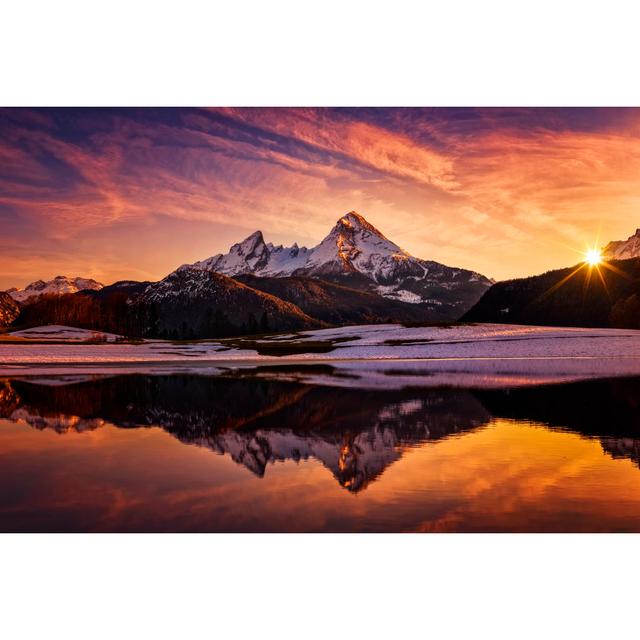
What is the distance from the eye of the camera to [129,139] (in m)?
37.8

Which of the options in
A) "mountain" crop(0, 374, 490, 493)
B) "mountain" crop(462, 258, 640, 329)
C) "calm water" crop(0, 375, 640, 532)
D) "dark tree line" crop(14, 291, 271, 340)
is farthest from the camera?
"mountain" crop(462, 258, 640, 329)

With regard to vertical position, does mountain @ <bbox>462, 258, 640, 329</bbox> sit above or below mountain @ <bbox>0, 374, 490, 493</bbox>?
above

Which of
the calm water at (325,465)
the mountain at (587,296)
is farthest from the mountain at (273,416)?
the mountain at (587,296)

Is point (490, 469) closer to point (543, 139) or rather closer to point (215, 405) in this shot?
point (215, 405)

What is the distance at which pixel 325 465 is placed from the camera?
45.2 ft

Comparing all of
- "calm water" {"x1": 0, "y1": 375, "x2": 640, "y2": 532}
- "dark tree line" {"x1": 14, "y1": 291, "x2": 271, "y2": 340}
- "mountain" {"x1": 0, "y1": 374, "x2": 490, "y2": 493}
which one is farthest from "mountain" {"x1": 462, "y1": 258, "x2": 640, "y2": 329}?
"calm water" {"x1": 0, "y1": 375, "x2": 640, "y2": 532}

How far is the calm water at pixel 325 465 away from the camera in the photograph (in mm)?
10234

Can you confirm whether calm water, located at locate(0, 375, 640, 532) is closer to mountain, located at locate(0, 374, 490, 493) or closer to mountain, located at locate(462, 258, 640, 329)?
mountain, located at locate(0, 374, 490, 493)

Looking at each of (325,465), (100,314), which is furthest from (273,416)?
(100,314)

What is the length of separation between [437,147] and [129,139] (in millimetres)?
19954

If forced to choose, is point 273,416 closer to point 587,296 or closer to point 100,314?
point 100,314

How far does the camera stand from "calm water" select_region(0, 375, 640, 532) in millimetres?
10234

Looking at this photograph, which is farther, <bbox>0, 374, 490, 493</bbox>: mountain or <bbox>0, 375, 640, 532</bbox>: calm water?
<bbox>0, 374, 490, 493</bbox>: mountain

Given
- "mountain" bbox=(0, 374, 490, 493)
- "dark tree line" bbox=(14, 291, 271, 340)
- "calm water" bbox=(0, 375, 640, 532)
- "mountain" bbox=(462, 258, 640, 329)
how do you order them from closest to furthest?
1. "calm water" bbox=(0, 375, 640, 532)
2. "mountain" bbox=(0, 374, 490, 493)
3. "dark tree line" bbox=(14, 291, 271, 340)
4. "mountain" bbox=(462, 258, 640, 329)
